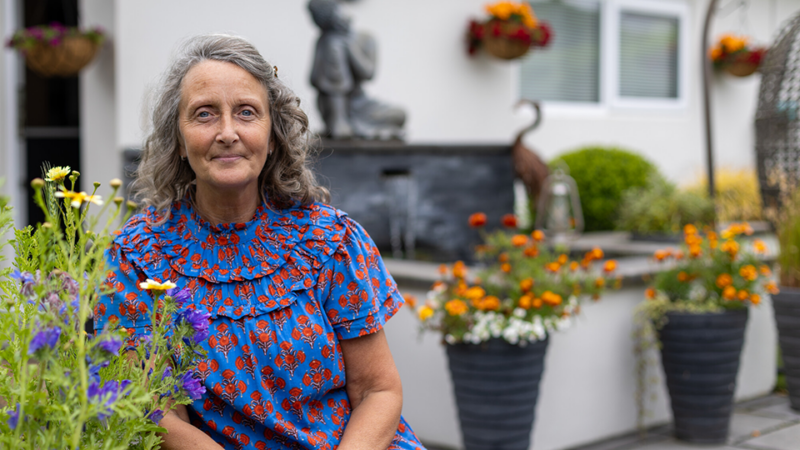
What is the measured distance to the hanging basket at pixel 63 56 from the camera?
16.6ft

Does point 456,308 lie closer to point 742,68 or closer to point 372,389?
point 372,389

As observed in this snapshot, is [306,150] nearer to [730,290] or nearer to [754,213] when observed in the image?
[730,290]

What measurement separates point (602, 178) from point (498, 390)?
5118mm

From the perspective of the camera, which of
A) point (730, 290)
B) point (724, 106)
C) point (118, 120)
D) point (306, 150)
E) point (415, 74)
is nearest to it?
point (306, 150)

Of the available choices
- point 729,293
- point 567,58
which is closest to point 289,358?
point 729,293

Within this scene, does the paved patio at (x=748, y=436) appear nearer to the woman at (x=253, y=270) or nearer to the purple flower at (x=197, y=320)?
the woman at (x=253, y=270)

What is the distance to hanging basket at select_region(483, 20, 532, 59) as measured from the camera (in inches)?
289

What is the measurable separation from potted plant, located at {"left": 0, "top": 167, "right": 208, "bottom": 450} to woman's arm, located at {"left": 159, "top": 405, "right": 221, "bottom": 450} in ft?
1.25

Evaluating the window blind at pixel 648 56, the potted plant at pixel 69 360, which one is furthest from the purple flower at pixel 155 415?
the window blind at pixel 648 56

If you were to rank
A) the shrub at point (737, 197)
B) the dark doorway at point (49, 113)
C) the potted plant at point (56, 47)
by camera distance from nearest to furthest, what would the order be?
the potted plant at point (56, 47), the dark doorway at point (49, 113), the shrub at point (737, 197)

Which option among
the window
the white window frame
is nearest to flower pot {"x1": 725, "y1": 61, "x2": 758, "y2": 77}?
the window

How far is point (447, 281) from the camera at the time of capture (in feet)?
11.0

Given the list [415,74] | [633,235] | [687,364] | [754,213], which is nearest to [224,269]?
[687,364]

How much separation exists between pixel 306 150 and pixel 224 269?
1.11 feet
